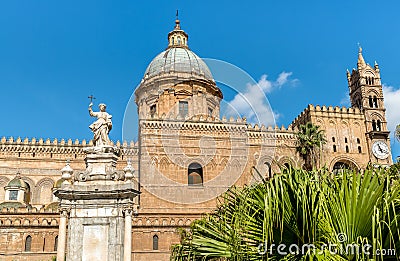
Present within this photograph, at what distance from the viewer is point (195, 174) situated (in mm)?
39281

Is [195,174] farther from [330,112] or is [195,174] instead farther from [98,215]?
[98,215]

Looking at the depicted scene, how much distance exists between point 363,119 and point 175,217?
24235 millimetres

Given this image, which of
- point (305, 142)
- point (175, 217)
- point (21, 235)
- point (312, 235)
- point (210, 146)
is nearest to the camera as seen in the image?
point (312, 235)

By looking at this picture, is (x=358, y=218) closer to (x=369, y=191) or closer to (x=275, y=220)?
(x=369, y=191)

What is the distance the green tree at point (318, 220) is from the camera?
17.9ft

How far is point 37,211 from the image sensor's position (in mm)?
34188

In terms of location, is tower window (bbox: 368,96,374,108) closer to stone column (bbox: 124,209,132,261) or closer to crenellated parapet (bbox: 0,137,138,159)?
crenellated parapet (bbox: 0,137,138,159)

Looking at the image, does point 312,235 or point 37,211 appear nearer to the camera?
point 312,235

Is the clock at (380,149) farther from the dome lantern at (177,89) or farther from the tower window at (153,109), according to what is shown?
the tower window at (153,109)

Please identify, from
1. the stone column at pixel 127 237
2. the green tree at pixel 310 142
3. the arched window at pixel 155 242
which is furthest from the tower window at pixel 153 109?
A: the stone column at pixel 127 237

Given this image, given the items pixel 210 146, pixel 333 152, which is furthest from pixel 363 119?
pixel 210 146

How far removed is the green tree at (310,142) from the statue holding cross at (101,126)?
3097cm

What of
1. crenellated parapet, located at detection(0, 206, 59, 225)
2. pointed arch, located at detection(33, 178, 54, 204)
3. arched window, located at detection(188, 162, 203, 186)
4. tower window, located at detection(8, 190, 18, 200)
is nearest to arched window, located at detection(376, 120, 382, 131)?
arched window, located at detection(188, 162, 203, 186)

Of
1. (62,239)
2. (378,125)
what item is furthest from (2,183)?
(378,125)
